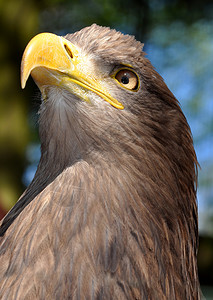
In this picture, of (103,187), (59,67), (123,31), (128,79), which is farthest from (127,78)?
(123,31)

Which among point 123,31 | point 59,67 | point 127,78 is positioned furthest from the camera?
point 123,31

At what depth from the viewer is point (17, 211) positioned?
1.74 metres

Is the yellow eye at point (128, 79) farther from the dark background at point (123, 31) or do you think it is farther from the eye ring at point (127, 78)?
the dark background at point (123, 31)

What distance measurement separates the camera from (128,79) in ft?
5.89

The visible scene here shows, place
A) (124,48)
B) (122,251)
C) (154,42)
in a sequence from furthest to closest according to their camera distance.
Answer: (154,42) < (124,48) < (122,251)

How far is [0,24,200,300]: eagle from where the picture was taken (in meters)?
1.52

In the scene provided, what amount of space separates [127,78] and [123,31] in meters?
6.33

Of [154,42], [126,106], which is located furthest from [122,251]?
[154,42]

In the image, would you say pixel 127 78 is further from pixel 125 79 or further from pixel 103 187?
pixel 103 187

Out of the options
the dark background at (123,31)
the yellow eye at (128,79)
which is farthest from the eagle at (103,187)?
the dark background at (123,31)

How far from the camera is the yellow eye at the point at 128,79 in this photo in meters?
1.80

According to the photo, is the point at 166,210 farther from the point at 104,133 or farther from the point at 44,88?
the point at 44,88

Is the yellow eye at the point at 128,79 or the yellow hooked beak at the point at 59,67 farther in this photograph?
the yellow eye at the point at 128,79

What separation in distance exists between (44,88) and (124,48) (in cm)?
36
